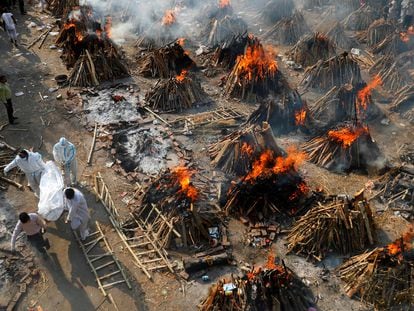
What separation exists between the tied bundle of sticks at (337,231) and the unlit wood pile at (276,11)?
1466 centimetres

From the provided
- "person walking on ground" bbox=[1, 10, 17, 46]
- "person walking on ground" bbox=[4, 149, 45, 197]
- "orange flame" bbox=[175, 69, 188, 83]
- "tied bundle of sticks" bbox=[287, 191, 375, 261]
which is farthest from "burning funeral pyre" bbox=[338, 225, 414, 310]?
"person walking on ground" bbox=[1, 10, 17, 46]

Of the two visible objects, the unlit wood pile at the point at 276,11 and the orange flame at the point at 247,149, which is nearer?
the orange flame at the point at 247,149

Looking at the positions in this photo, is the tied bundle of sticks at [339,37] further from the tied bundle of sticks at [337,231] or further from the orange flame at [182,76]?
the tied bundle of sticks at [337,231]

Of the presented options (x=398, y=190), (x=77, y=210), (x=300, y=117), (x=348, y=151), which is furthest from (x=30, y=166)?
(x=398, y=190)

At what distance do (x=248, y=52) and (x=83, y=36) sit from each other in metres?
7.16

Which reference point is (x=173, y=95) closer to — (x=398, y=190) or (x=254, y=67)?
(x=254, y=67)

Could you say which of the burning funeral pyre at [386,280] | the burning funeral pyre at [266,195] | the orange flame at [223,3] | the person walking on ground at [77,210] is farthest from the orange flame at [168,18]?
the burning funeral pyre at [386,280]

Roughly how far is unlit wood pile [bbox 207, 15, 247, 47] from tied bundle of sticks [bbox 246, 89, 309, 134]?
6280 millimetres

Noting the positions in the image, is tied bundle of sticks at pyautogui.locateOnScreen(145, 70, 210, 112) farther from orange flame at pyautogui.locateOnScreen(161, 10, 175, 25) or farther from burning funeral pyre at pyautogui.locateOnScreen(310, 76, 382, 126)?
orange flame at pyautogui.locateOnScreen(161, 10, 175, 25)

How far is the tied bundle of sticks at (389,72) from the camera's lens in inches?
670

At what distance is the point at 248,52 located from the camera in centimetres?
1730

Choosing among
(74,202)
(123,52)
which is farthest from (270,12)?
(74,202)

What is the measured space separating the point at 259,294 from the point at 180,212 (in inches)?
122

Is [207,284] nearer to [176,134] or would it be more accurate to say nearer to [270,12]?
[176,134]
